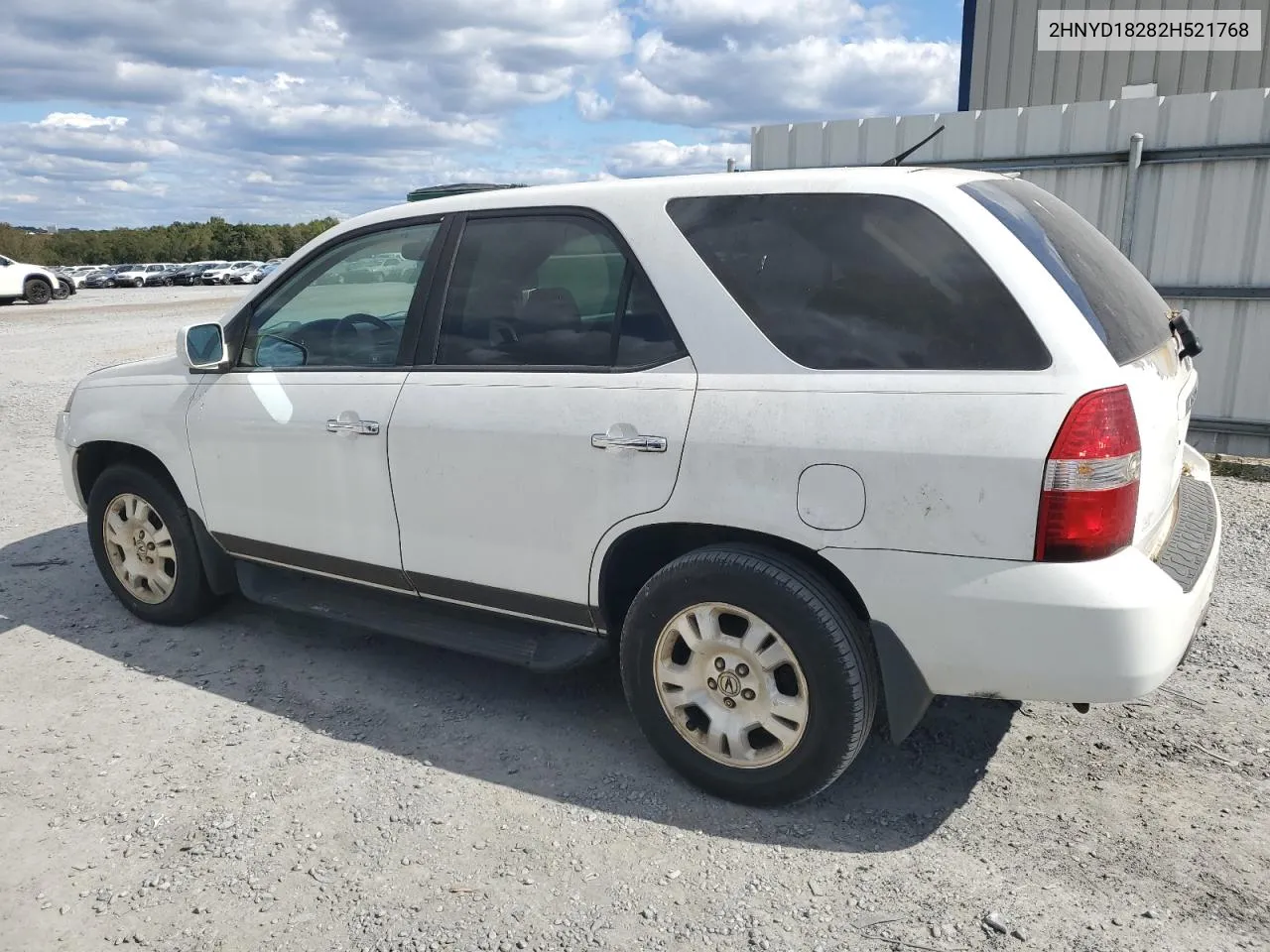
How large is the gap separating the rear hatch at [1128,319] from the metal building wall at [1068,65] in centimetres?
904

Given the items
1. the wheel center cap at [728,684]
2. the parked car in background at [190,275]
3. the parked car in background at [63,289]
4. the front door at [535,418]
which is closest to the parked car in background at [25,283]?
the parked car in background at [63,289]

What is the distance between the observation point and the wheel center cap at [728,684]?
3.06m

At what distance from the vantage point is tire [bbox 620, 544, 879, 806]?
2.88 meters

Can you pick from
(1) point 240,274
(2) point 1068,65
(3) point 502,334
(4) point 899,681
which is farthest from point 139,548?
(1) point 240,274

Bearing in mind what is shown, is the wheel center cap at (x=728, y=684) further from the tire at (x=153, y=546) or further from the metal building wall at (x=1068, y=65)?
the metal building wall at (x=1068, y=65)

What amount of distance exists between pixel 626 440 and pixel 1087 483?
1300 mm

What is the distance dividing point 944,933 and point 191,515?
136 inches

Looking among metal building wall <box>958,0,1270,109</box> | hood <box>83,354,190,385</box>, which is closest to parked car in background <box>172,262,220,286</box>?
metal building wall <box>958,0,1270,109</box>

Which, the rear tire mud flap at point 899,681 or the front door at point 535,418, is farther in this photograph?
the front door at point 535,418

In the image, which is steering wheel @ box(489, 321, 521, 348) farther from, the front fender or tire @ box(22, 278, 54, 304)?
tire @ box(22, 278, 54, 304)

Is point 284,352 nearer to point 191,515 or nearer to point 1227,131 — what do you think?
point 191,515

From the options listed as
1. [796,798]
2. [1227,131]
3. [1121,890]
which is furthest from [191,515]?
[1227,131]

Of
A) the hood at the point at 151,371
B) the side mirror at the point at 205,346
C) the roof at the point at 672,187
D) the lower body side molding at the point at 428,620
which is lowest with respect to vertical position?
the lower body side molding at the point at 428,620

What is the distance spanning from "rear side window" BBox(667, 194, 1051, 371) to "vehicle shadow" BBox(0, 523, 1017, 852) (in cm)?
140
